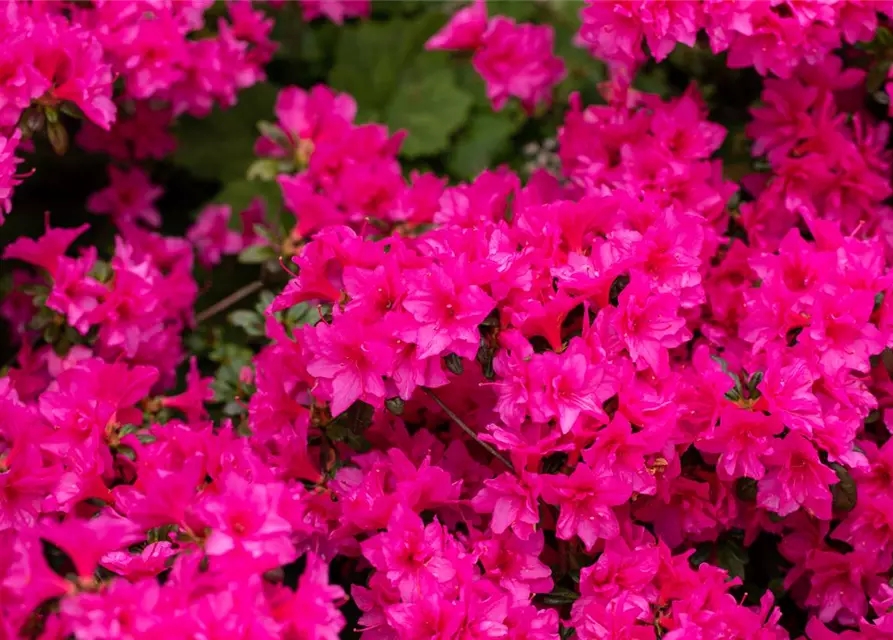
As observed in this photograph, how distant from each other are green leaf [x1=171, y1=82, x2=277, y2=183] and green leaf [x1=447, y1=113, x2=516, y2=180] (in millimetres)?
415

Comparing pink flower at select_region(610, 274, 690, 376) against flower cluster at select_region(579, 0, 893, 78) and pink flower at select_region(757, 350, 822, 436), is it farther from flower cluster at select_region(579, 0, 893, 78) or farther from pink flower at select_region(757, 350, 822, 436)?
flower cluster at select_region(579, 0, 893, 78)

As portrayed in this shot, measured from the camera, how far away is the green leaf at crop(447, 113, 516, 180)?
6.99ft

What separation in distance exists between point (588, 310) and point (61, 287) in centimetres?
72

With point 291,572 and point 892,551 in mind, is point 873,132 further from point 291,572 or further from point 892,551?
point 291,572

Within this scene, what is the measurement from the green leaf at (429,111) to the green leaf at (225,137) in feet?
0.91

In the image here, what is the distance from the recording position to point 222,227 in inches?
72.7

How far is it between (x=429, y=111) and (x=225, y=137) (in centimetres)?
44

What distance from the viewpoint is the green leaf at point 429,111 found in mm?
2092

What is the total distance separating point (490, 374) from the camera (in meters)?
1.13

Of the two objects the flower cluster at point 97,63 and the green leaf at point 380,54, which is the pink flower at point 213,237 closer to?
the flower cluster at point 97,63

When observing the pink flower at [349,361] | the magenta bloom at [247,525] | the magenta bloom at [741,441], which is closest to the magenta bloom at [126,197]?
the pink flower at [349,361]

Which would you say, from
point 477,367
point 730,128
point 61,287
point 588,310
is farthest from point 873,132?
point 61,287

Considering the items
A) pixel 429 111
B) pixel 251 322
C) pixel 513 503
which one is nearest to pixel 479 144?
pixel 429 111

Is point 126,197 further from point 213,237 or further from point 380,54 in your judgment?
point 380,54
